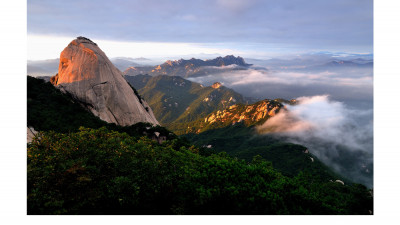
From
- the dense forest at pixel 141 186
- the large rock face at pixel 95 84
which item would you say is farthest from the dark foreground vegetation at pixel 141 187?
the large rock face at pixel 95 84

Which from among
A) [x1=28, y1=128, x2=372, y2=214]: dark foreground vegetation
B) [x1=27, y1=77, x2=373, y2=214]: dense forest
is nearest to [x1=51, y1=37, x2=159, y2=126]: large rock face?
[x1=27, y1=77, x2=373, y2=214]: dense forest

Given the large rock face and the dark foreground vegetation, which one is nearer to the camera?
the dark foreground vegetation

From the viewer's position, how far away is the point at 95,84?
4062cm

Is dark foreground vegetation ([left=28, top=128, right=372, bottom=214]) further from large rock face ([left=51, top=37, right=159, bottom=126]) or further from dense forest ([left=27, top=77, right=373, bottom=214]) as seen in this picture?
large rock face ([left=51, top=37, right=159, bottom=126])

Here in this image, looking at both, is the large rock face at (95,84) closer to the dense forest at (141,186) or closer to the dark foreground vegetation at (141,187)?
the dense forest at (141,186)

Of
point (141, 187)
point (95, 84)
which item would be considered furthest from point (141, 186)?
point (95, 84)

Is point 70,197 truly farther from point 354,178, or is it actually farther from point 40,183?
point 354,178

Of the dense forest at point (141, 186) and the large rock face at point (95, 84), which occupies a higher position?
the large rock face at point (95, 84)

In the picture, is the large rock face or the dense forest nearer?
the dense forest

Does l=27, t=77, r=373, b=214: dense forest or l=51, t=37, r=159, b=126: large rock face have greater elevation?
l=51, t=37, r=159, b=126: large rock face

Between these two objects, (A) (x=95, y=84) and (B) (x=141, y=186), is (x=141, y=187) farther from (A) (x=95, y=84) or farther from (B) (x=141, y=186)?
(A) (x=95, y=84)

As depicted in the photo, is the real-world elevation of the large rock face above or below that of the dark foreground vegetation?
above

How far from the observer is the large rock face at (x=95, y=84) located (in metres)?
39.9

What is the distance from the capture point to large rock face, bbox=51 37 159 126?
39.9m
